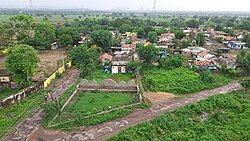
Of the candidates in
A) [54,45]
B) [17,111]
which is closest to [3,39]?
[54,45]

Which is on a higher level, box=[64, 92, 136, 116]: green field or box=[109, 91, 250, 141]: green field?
box=[64, 92, 136, 116]: green field

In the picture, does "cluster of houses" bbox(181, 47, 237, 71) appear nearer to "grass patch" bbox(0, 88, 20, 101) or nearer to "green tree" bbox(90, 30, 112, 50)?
"green tree" bbox(90, 30, 112, 50)

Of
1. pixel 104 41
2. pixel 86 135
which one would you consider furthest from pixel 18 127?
pixel 104 41

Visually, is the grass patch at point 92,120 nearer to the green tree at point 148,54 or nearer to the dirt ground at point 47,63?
the dirt ground at point 47,63

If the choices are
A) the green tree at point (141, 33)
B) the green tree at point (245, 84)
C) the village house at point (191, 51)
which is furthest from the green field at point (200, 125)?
the green tree at point (141, 33)

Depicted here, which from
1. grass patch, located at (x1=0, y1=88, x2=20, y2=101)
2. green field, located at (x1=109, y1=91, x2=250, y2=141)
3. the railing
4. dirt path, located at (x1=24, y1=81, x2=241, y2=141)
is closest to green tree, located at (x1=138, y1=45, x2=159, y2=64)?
dirt path, located at (x1=24, y1=81, x2=241, y2=141)

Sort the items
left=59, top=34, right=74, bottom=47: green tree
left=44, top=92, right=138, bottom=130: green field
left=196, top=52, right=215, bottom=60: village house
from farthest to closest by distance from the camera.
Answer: left=59, top=34, right=74, bottom=47: green tree
left=196, top=52, right=215, bottom=60: village house
left=44, top=92, right=138, bottom=130: green field

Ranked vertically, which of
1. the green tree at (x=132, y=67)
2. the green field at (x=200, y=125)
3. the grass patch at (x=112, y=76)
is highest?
the green tree at (x=132, y=67)
